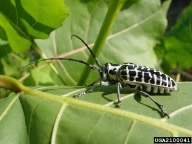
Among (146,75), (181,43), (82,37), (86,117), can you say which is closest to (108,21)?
(146,75)

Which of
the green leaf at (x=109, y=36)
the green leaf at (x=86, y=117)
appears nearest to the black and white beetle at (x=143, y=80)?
the green leaf at (x=86, y=117)

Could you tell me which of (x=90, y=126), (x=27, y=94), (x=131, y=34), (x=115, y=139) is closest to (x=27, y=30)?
(x=27, y=94)

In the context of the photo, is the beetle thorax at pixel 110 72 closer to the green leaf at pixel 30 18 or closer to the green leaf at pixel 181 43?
the green leaf at pixel 30 18

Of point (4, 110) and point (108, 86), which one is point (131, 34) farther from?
point (4, 110)

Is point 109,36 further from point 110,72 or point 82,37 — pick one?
point 110,72

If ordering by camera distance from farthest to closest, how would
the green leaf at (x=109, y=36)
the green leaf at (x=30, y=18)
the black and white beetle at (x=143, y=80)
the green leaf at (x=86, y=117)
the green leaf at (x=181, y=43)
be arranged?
the green leaf at (x=181, y=43) < the green leaf at (x=109, y=36) < the black and white beetle at (x=143, y=80) < the green leaf at (x=30, y=18) < the green leaf at (x=86, y=117)

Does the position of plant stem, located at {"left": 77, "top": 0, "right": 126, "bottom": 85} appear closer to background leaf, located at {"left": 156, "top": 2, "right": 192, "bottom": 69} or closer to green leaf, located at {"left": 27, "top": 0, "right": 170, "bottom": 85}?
green leaf, located at {"left": 27, "top": 0, "right": 170, "bottom": 85}

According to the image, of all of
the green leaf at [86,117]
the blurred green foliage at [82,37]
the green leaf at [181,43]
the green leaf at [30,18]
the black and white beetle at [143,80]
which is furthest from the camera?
the green leaf at [181,43]
